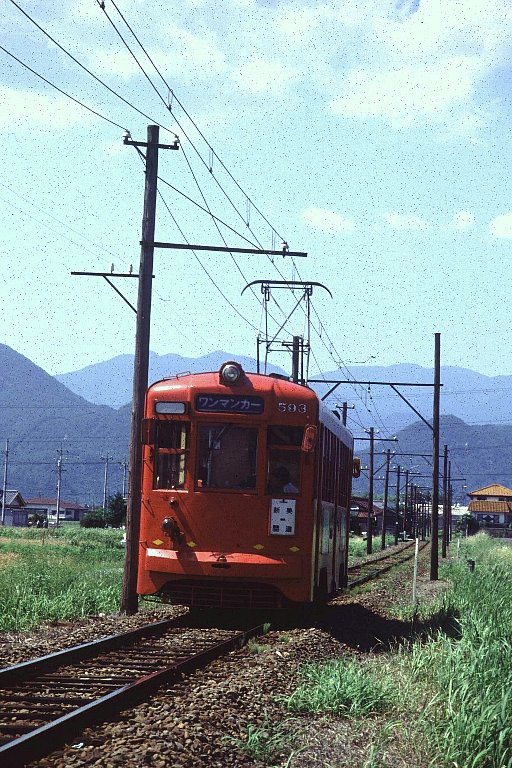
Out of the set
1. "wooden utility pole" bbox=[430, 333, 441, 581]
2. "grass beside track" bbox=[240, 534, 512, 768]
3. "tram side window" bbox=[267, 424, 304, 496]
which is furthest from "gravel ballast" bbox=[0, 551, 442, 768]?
"wooden utility pole" bbox=[430, 333, 441, 581]

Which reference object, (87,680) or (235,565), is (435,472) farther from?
(87,680)

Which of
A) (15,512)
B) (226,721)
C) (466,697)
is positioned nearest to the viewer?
(466,697)

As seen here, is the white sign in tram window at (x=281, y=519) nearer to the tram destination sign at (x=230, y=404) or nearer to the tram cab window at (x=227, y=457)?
the tram cab window at (x=227, y=457)

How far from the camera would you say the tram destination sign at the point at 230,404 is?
1430cm

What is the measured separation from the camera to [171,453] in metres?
14.5

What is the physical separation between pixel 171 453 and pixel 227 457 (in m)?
0.74

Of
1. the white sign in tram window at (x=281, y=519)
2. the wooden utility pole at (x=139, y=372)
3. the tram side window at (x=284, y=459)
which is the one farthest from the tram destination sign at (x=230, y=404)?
the wooden utility pole at (x=139, y=372)

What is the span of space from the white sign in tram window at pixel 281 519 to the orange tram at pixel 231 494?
13 millimetres

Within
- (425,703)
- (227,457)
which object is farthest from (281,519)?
(425,703)

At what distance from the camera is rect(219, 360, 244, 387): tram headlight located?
14.5m

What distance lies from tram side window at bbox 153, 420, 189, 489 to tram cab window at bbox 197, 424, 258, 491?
0.25m

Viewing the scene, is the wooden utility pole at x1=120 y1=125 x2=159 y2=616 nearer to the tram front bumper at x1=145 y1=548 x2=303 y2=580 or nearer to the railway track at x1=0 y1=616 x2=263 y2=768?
the railway track at x1=0 y1=616 x2=263 y2=768

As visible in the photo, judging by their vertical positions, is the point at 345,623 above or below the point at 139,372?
below

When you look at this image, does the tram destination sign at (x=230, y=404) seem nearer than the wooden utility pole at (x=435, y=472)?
Yes
